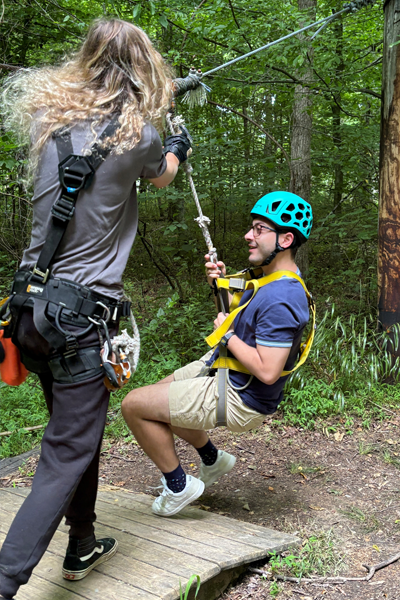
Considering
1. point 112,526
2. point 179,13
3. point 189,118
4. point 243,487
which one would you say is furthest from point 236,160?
point 112,526

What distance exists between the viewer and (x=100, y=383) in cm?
213

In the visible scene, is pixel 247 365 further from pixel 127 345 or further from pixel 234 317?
pixel 127 345

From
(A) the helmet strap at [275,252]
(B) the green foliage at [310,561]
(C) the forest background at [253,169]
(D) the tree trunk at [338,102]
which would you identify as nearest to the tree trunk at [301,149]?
(C) the forest background at [253,169]

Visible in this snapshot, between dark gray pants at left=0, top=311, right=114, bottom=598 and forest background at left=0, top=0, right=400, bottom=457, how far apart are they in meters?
2.42

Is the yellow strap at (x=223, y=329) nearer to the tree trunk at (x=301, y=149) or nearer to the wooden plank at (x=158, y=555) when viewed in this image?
the wooden plank at (x=158, y=555)

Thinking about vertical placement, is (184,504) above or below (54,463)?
below

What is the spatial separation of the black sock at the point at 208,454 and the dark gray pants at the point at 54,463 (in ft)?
3.87

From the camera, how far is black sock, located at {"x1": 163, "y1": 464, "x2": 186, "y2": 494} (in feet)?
9.57

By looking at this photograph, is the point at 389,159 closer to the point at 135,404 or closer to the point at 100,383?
the point at 135,404

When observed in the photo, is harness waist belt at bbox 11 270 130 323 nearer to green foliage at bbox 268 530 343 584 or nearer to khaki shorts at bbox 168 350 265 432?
khaki shorts at bbox 168 350 265 432

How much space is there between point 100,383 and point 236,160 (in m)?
6.49

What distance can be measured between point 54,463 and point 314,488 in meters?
2.36

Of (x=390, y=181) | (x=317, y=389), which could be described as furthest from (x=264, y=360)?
(x=390, y=181)

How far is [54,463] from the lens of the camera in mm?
2049
